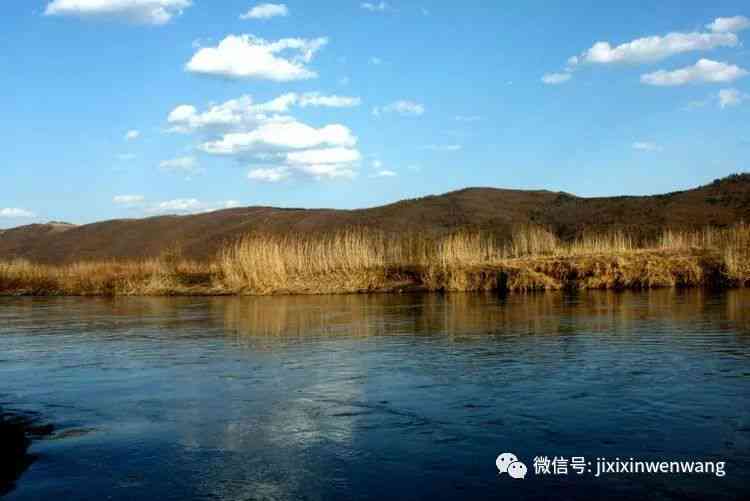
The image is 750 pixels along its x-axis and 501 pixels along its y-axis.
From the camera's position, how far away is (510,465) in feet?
20.8

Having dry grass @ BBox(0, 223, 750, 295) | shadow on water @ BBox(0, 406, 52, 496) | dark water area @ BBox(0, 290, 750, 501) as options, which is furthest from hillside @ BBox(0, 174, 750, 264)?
shadow on water @ BBox(0, 406, 52, 496)

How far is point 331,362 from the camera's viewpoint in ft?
39.1

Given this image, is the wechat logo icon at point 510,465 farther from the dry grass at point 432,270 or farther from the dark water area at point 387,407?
the dry grass at point 432,270

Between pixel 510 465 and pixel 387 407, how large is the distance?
243cm

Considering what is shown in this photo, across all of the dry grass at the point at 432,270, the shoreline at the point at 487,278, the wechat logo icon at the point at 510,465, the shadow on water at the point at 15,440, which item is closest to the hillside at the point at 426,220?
the dry grass at the point at 432,270

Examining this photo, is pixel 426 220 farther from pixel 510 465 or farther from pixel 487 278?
pixel 510 465

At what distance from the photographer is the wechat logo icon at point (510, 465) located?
6176 mm

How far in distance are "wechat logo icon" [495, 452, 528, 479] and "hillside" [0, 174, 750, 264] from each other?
49.9 m

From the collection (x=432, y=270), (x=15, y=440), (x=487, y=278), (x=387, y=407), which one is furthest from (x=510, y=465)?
(x=432, y=270)

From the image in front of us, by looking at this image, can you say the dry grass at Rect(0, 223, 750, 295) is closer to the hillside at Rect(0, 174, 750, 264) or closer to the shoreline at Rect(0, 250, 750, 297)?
the shoreline at Rect(0, 250, 750, 297)

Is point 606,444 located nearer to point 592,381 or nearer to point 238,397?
point 592,381

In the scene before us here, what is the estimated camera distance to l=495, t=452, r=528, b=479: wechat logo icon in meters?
6.18

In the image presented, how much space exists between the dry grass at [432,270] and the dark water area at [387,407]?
1151cm

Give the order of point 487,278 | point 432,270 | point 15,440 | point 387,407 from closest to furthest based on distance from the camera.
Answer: point 15,440 < point 387,407 < point 487,278 < point 432,270
